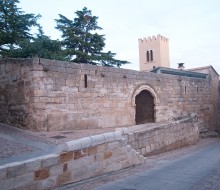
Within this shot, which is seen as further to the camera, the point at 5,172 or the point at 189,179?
the point at 189,179

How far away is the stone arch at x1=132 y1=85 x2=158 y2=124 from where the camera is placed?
1391cm

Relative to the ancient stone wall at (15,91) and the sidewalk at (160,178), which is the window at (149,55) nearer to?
the ancient stone wall at (15,91)

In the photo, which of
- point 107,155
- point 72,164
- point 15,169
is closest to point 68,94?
point 107,155

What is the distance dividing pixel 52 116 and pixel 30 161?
15.6 feet

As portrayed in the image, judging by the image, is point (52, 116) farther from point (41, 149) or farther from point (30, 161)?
point (30, 161)

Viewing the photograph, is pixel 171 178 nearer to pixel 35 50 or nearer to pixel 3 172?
pixel 3 172

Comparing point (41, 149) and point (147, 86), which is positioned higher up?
point (147, 86)

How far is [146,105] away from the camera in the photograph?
47.1ft

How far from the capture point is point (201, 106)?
18672 millimetres

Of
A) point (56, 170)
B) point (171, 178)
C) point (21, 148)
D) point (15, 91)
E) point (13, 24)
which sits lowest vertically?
point (171, 178)

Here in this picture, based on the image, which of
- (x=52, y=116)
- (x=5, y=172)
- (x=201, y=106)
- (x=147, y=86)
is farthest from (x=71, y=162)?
(x=201, y=106)

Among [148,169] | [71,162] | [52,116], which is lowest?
[148,169]

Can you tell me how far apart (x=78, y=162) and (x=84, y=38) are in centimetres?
1674

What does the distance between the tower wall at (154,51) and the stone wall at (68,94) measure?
26.0 m
